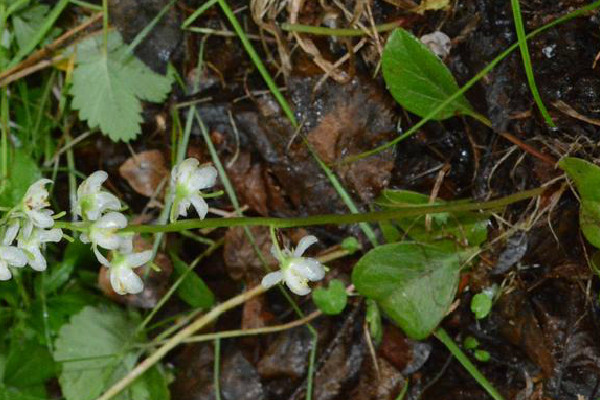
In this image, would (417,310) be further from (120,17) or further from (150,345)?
(120,17)

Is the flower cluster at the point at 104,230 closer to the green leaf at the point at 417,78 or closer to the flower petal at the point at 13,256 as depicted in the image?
the flower petal at the point at 13,256

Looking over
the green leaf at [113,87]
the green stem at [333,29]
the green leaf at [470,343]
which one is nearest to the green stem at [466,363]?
the green leaf at [470,343]

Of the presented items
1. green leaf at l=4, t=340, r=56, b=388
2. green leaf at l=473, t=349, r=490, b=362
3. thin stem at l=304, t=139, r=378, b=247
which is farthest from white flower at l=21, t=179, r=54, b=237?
green leaf at l=473, t=349, r=490, b=362

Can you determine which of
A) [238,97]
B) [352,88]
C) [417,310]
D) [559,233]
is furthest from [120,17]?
[559,233]

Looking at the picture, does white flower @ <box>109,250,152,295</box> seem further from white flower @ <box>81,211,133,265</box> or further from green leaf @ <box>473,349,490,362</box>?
green leaf @ <box>473,349,490,362</box>

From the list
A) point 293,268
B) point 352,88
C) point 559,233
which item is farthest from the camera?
point 352,88

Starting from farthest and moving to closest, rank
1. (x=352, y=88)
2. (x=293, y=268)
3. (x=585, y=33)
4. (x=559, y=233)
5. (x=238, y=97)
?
(x=238, y=97)
(x=352, y=88)
(x=559, y=233)
(x=585, y=33)
(x=293, y=268)

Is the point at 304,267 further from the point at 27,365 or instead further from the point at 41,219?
the point at 27,365
